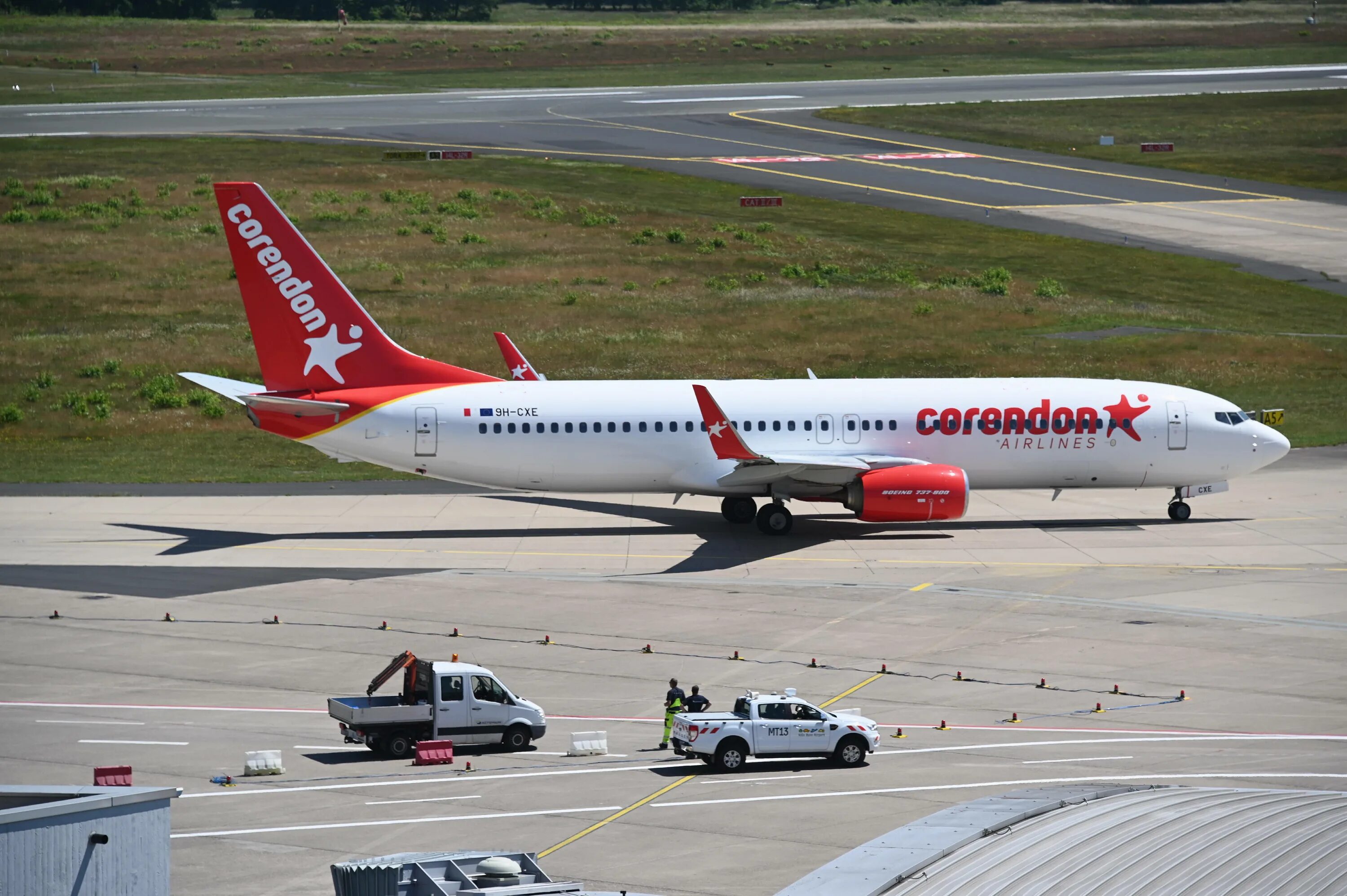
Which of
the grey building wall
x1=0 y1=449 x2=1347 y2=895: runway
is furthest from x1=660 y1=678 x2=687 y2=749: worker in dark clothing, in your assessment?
the grey building wall

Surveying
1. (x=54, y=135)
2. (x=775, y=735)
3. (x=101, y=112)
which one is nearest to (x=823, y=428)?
(x=775, y=735)

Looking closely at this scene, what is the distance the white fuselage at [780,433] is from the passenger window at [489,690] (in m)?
20.3

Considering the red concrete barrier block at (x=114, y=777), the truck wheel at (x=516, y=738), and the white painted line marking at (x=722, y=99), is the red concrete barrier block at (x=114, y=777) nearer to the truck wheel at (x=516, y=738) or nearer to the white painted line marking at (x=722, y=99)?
the truck wheel at (x=516, y=738)

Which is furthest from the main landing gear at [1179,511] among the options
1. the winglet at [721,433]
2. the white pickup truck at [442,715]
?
the white pickup truck at [442,715]

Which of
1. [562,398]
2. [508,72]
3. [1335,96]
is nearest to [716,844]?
[562,398]

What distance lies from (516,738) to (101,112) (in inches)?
4595

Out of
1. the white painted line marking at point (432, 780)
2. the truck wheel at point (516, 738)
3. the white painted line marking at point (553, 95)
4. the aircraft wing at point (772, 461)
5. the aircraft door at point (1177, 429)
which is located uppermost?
the white painted line marking at point (553, 95)

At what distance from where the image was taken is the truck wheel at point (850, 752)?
28.9 metres

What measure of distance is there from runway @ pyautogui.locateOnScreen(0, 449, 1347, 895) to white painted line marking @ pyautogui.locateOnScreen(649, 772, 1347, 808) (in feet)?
0.36

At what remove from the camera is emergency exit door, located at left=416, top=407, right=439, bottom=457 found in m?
49.8

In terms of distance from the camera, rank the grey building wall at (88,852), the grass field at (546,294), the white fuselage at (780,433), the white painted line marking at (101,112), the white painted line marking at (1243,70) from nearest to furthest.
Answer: the grey building wall at (88,852)
the white fuselage at (780,433)
the grass field at (546,294)
the white painted line marking at (101,112)
the white painted line marking at (1243,70)

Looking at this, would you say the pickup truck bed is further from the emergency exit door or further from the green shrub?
the green shrub

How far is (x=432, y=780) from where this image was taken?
2827cm

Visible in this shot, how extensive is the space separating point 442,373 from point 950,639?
20.4 metres
